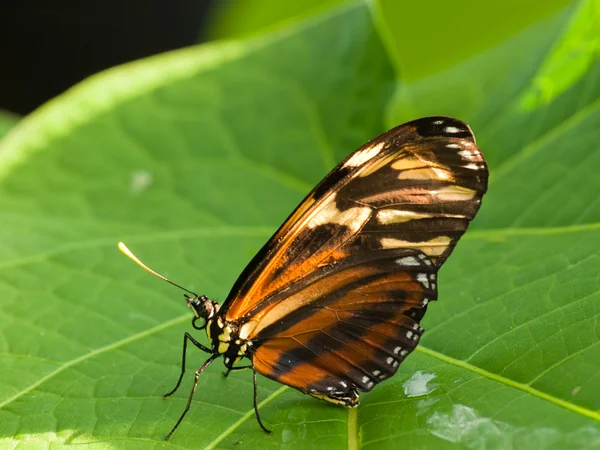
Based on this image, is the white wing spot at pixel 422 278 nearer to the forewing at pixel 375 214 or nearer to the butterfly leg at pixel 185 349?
the forewing at pixel 375 214

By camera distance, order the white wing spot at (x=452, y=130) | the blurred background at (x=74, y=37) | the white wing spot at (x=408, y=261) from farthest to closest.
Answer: the blurred background at (x=74, y=37), the white wing spot at (x=408, y=261), the white wing spot at (x=452, y=130)

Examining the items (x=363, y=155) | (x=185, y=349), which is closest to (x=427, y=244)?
(x=363, y=155)

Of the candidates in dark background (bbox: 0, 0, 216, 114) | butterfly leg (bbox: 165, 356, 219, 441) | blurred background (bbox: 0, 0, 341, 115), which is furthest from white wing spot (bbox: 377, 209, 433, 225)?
dark background (bbox: 0, 0, 216, 114)

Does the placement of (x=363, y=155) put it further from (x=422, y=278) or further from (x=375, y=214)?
(x=422, y=278)

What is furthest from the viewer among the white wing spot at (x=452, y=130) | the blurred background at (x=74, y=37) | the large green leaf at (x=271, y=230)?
the blurred background at (x=74, y=37)

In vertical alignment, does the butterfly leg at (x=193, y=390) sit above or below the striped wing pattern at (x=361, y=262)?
below

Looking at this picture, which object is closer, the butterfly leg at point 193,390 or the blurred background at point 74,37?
the butterfly leg at point 193,390

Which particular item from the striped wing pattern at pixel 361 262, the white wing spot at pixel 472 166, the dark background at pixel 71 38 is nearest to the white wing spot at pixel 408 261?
the striped wing pattern at pixel 361 262

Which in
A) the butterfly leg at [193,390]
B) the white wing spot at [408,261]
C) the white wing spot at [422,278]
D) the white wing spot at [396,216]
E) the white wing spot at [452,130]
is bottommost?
the butterfly leg at [193,390]

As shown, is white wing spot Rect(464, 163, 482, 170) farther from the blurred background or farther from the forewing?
the blurred background
